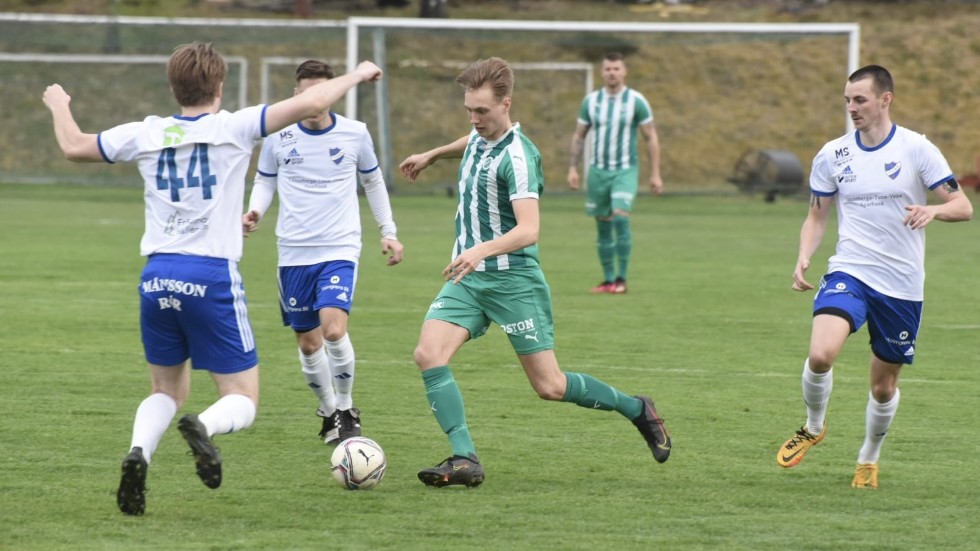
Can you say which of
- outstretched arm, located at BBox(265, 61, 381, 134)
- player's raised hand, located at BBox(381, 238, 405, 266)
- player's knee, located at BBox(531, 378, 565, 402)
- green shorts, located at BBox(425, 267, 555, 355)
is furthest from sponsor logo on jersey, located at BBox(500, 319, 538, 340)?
outstretched arm, located at BBox(265, 61, 381, 134)

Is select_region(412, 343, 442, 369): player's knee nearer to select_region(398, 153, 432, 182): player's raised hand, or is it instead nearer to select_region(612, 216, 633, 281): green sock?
select_region(398, 153, 432, 182): player's raised hand

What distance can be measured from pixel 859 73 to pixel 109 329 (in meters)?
7.05

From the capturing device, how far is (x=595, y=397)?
22.7ft

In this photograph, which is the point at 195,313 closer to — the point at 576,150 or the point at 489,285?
the point at 489,285

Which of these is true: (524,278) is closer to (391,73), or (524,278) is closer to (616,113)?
(616,113)

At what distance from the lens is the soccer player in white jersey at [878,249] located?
6691 millimetres

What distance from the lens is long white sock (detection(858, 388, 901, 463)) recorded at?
6.74 metres

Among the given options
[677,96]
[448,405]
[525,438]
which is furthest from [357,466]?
[677,96]

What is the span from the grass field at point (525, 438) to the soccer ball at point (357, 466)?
0.08 m

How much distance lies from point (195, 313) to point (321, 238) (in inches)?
88.9

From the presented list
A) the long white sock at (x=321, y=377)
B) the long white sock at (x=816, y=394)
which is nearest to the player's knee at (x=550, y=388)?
the long white sock at (x=816, y=394)

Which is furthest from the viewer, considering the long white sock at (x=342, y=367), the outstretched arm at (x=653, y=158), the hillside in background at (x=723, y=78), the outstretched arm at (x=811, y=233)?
the hillside in background at (x=723, y=78)

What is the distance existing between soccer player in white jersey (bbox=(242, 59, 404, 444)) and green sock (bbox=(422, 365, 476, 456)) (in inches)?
45.2

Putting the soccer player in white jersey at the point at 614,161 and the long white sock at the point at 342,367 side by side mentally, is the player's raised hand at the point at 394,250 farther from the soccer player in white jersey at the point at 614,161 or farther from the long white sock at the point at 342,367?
the soccer player in white jersey at the point at 614,161
